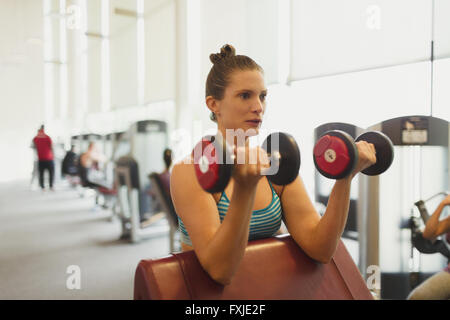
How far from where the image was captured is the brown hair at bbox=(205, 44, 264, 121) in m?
0.96

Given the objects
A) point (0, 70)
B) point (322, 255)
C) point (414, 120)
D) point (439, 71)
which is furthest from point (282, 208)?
point (0, 70)

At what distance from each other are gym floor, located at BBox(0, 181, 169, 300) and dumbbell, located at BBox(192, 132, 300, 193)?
2.12 m

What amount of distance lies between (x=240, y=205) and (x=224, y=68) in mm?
467

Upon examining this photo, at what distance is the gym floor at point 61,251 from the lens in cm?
258

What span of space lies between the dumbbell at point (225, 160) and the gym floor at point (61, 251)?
6.95 ft

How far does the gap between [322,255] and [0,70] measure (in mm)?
2781

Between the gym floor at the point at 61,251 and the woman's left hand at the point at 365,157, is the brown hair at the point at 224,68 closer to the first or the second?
the woman's left hand at the point at 365,157

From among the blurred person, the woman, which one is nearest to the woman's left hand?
the woman

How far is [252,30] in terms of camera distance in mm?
3025

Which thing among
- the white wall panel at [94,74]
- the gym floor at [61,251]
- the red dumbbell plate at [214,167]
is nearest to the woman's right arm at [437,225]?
the red dumbbell plate at [214,167]

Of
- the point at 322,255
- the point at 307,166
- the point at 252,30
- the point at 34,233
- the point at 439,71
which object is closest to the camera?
the point at 322,255

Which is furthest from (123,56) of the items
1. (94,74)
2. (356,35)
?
(356,35)
